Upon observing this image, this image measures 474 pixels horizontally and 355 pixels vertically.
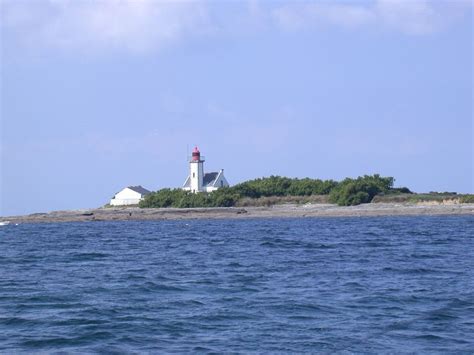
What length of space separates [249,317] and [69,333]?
132 inches

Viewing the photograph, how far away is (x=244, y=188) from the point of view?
315 feet

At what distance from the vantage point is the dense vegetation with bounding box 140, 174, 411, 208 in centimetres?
8744

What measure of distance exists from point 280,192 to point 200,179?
906 cm

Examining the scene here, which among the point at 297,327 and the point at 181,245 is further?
the point at 181,245

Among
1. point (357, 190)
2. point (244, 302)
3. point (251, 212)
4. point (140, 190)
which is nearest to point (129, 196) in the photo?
point (140, 190)

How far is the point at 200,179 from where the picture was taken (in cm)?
9744

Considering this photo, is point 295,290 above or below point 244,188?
below

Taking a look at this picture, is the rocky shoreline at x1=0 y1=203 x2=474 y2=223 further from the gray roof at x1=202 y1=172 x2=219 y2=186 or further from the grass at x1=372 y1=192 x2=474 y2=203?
the gray roof at x1=202 y1=172 x2=219 y2=186

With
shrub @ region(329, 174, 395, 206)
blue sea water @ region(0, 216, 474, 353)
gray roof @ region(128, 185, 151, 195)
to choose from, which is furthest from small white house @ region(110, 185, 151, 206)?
blue sea water @ region(0, 216, 474, 353)

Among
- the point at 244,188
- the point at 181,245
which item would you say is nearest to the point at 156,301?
the point at 181,245

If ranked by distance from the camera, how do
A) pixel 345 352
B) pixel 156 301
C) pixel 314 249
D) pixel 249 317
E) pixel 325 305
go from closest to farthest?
pixel 345 352
pixel 249 317
pixel 325 305
pixel 156 301
pixel 314 249

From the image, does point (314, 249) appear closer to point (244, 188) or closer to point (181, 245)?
point (181, 245)

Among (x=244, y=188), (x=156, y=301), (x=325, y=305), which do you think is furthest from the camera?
(x=244, y=188)

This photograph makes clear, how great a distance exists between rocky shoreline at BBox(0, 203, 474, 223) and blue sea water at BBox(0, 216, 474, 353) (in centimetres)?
4732
